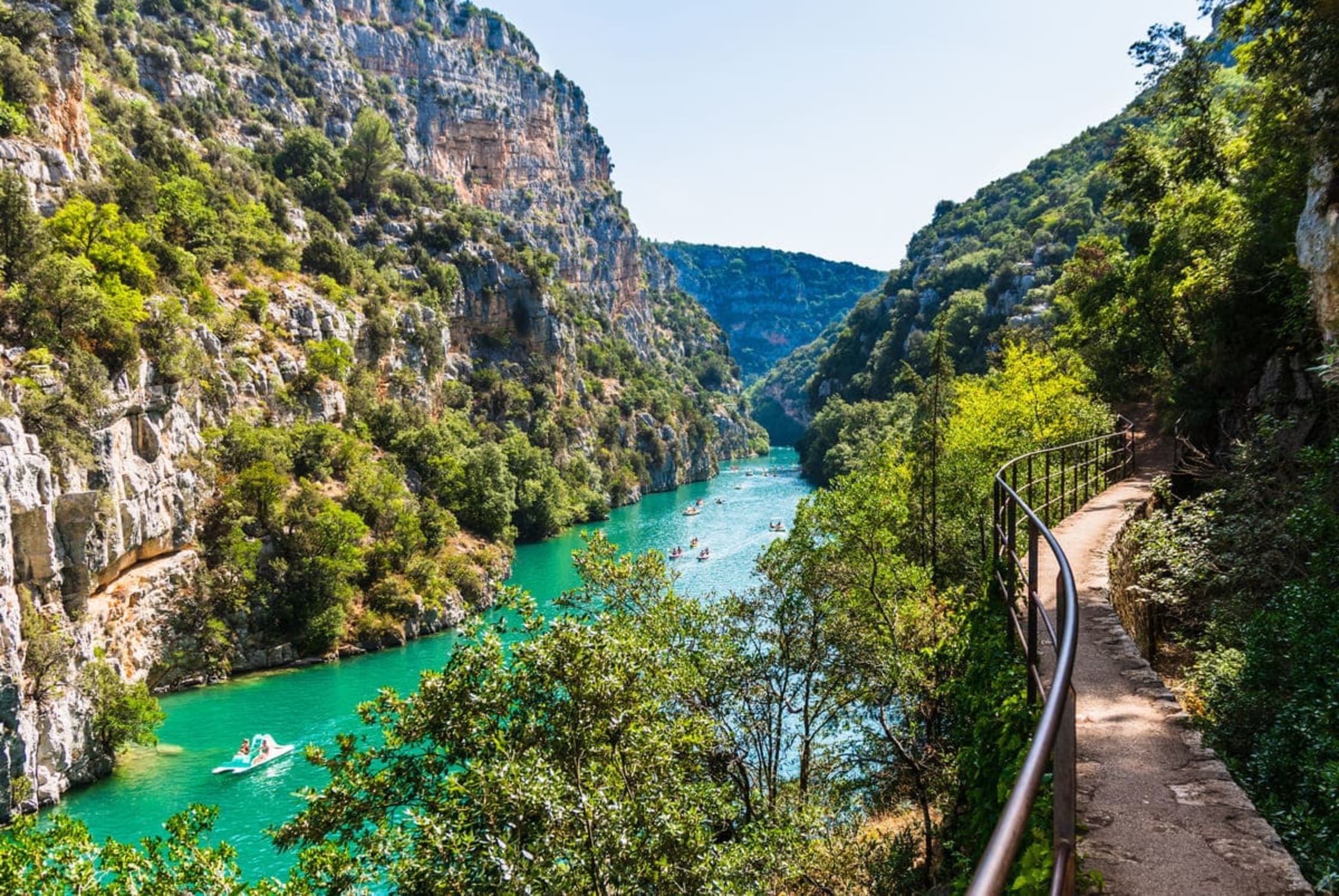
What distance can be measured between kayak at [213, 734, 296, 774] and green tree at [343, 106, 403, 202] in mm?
58663

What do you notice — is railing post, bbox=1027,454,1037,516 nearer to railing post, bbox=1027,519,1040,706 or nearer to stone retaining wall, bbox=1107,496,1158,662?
stone retaining wall, bbox=1107,496,1158,662

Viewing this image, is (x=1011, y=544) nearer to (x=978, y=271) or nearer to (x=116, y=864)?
(x=116, y=864)

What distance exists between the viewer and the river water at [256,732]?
19.4 meters

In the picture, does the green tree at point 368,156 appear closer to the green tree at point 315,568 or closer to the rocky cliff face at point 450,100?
the rocky cliff face at point 450,100

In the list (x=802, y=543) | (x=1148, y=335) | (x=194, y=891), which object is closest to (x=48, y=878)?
(x=194, y=891)

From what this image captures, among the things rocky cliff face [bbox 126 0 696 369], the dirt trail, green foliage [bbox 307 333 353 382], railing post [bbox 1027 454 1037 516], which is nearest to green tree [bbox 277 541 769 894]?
the dirt trail

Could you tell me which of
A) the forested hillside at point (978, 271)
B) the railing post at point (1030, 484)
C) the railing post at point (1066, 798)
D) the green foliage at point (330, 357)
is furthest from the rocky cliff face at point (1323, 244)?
the green foliage at point (330, 357)

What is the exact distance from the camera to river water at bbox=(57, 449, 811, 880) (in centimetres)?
1936

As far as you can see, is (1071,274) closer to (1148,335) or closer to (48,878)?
(1148,335)

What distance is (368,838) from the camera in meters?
8.73

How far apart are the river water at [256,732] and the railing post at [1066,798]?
16440 millimetres

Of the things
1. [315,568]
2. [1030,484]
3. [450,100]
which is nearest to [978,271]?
[450,100]

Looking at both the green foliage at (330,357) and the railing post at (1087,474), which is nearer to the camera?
the railing post at (1087,474)

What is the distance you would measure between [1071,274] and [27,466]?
4137 cm
